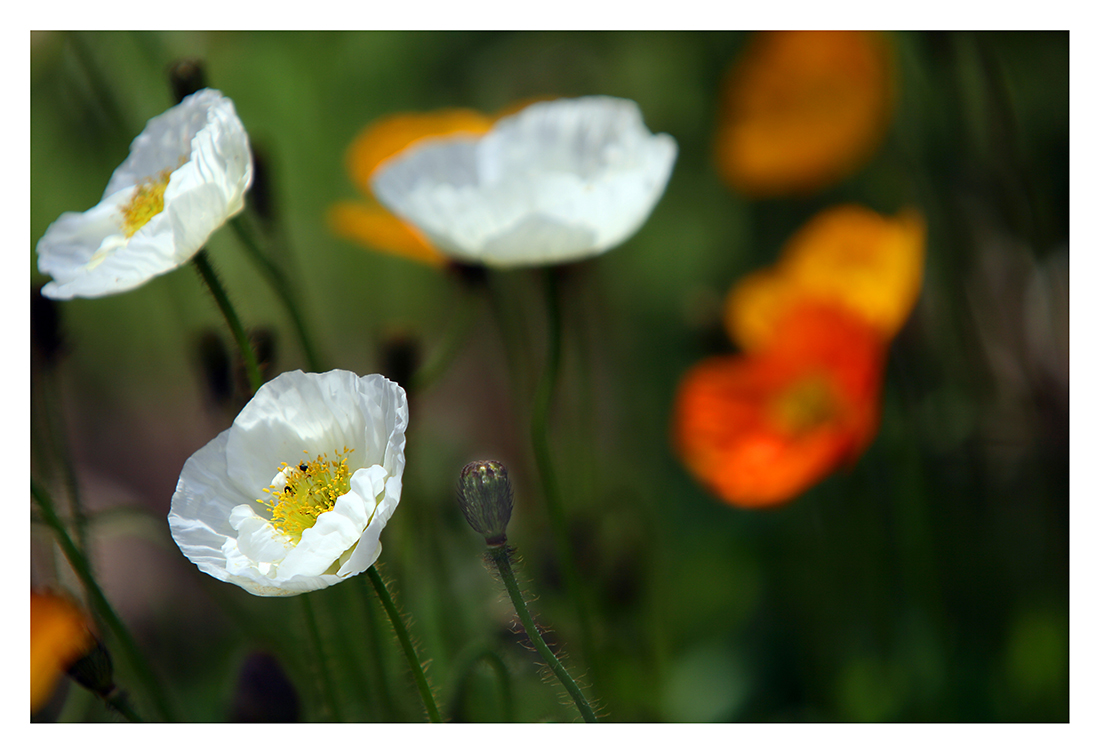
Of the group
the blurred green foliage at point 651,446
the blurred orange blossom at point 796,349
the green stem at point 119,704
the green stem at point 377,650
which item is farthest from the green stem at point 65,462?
the blurred orange blossom at point 796,349

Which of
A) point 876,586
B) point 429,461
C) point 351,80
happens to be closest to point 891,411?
point 876,586

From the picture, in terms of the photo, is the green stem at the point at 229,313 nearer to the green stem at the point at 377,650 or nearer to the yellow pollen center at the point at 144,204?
the yellow pollen center at the point at 144,204

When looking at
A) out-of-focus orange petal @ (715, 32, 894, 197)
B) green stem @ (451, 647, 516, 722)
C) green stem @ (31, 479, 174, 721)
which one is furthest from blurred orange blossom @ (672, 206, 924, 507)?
green stem @ (31, 479, 174, 721)

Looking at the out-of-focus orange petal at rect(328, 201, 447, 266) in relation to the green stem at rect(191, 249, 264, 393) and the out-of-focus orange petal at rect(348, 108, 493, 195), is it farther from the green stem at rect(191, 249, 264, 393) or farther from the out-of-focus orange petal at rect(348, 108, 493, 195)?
the green stem at rect(191, 249, 264, 393)

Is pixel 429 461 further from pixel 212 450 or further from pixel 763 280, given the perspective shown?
pixel 212 450

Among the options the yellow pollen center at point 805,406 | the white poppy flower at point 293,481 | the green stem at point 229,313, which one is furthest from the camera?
the yellow pollen center at point 805,406

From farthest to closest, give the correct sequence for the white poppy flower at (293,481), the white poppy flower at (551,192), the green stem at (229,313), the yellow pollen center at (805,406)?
the yellow pollen center at (805,406)
the white poppy flower at (551,192)
the green stem at (229,313)
the white poppy flower at (293,481)

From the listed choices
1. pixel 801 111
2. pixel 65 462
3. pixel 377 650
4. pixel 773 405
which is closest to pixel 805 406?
pixel 773 405
